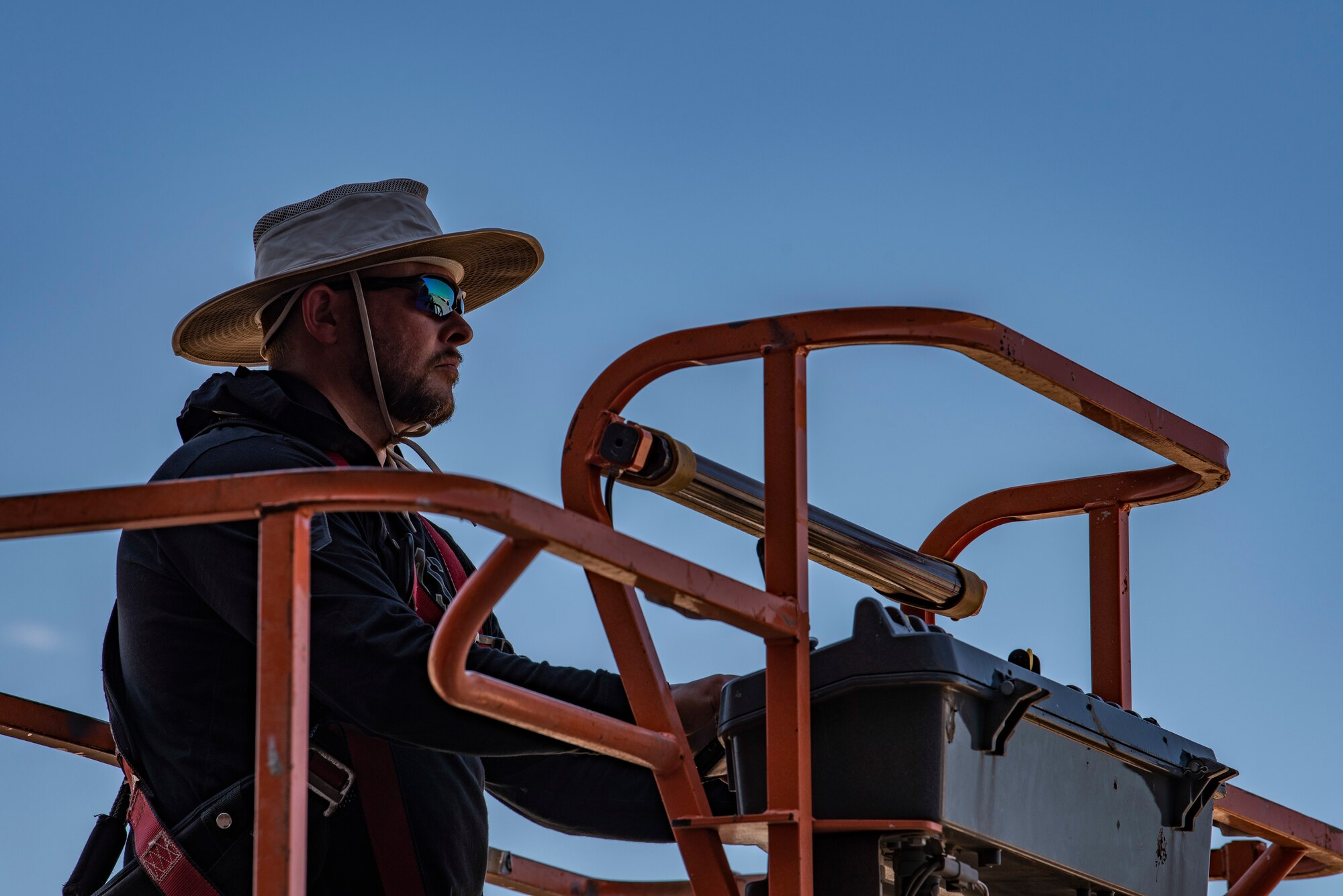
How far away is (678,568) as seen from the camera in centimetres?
262

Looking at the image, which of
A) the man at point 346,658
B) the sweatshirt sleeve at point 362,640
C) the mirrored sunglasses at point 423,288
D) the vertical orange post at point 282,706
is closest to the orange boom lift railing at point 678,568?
the vertical orange post at point 282,706

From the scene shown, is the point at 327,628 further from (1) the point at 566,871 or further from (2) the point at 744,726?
(1) the point at 566,871

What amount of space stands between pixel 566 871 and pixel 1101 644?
1646 millimetres

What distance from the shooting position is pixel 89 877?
3385 mm

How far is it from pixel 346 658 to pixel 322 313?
1.38 metres

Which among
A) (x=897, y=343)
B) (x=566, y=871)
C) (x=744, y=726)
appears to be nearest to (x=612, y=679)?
(x=744, y=726)

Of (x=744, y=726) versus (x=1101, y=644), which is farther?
(x=1101, y=644)

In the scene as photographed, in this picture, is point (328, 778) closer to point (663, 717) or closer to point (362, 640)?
point (362, 640)

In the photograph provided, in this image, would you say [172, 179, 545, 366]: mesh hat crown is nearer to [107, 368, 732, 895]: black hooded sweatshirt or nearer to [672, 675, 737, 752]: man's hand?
[107, 368, 732, 895]: black hooded sweatshirt

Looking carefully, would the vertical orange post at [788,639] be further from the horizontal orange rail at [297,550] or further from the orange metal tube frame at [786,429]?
the horizontal orange rail at [297,550]

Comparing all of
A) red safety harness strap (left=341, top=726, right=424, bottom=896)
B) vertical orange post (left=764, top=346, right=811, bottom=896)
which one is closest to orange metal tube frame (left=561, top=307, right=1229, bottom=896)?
vertical orange post (left=764, top=346, right=811, bottom=896)

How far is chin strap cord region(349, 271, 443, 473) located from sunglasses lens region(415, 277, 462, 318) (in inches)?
5.3

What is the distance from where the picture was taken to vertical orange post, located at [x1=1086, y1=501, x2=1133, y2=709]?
3.78 metres

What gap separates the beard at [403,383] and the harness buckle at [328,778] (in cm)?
109
